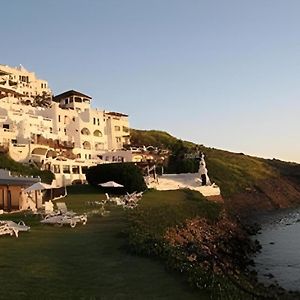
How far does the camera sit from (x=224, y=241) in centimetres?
3388

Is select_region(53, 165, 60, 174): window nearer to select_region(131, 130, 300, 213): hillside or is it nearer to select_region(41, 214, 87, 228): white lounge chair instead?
select_region(131, 130, 300, 213): hillside

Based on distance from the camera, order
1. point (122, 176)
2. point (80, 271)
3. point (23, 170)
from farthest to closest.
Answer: point (122, 176) → point (23, 170) → point (80, 271)

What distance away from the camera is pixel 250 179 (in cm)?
11106

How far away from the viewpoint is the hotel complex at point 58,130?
64.9 m

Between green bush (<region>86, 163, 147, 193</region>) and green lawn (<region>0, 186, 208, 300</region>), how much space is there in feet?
111

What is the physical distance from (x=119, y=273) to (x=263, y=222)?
51108mm

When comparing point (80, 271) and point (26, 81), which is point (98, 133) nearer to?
point (26, 81)

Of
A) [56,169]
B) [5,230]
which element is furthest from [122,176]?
[5,230]

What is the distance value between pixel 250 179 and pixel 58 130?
50.9m

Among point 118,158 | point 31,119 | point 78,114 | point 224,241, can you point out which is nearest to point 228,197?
point 118,158

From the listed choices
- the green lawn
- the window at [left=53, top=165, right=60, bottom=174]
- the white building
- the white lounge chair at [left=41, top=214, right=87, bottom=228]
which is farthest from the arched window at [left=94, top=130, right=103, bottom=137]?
the green lawn

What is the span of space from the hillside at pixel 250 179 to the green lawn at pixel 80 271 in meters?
59.4

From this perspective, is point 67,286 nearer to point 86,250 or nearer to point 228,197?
point 86,250

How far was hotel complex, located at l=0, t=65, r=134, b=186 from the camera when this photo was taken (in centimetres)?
6488
